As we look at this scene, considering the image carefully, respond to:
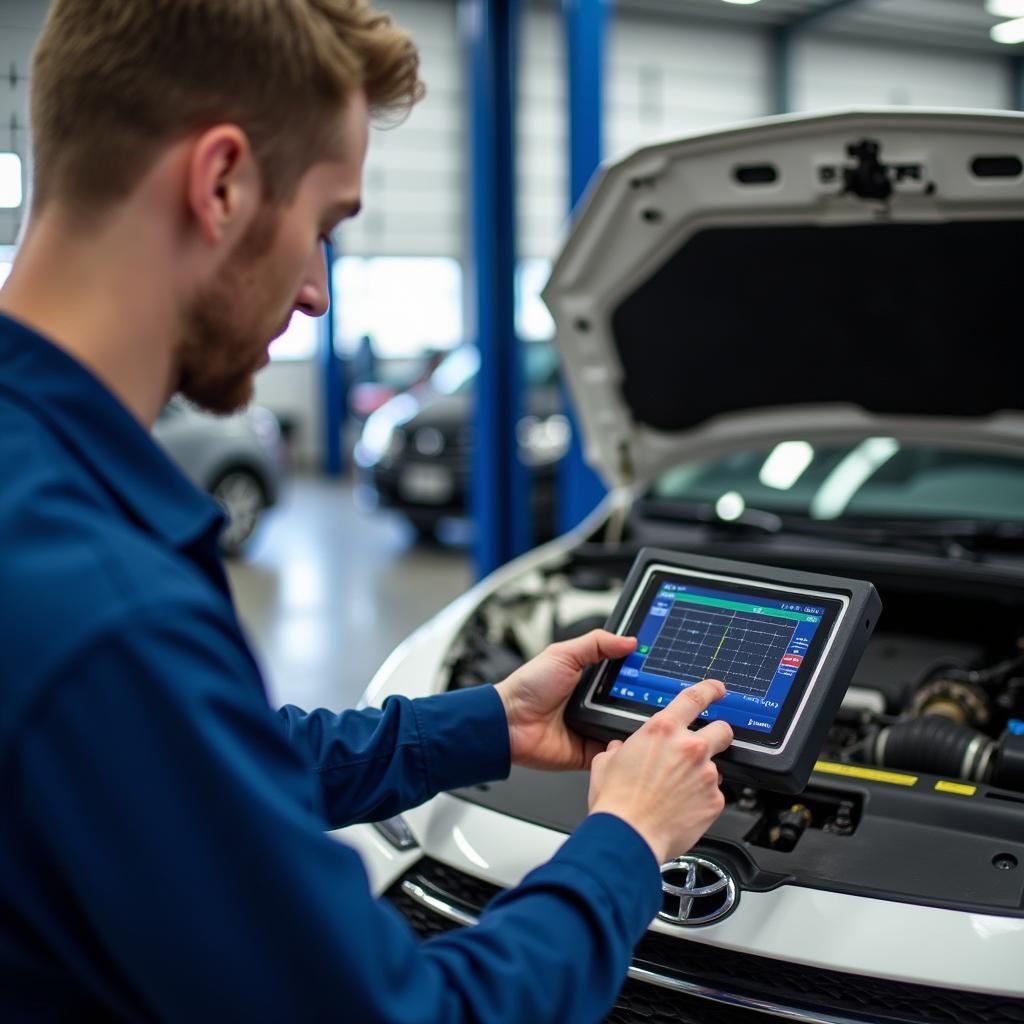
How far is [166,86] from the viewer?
906 mm

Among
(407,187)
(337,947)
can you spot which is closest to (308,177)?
(337,947)

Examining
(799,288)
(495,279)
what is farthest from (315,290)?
(495,279)

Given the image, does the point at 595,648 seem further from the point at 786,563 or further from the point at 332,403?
the point at 332,403

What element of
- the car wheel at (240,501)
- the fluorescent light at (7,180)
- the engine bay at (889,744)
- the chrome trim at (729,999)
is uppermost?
the fluorescent light at (7,180)

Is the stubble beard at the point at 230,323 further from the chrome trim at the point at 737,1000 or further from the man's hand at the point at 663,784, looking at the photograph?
the chrome trim at the point at 737,1000

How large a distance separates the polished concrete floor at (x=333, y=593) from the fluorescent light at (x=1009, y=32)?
414 inches

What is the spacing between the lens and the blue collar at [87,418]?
875 millimetres

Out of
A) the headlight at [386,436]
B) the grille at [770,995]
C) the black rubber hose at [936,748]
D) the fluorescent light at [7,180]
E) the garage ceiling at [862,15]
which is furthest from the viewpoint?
the garage ceiling at [862,15]

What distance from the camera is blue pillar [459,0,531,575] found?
5062mm

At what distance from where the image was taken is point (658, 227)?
2.25 metres

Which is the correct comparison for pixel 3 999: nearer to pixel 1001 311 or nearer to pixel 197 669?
pixel 197 669

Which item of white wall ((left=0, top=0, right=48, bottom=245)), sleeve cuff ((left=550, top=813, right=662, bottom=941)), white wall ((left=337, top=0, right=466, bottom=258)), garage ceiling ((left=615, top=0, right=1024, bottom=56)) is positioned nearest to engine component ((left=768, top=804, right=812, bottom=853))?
sleeve cuff ((left=550, top=813, right=662, bottom=941))

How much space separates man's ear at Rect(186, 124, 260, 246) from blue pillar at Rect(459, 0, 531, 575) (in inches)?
170

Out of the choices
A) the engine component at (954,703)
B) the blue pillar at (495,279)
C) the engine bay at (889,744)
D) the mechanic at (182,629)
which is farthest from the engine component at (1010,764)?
the blue pillar at (495,279)
